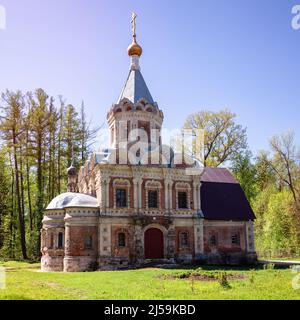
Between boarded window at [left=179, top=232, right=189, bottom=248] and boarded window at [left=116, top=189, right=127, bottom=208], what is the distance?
14.5ft

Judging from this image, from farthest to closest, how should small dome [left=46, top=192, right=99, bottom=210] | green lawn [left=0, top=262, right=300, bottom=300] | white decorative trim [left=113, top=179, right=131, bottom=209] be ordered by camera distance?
1. white decorative trim [left=113, top=179, right=131, bottom=209]
2. small dome [left=46, top=192, right=99, bottom=210]
3. green lawn [left=0, top=262, right=300, bottom=300]

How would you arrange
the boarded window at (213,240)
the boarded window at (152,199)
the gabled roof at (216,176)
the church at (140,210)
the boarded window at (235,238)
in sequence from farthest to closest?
the gabled roof at (216,176) < the boarded window at (235,238) < the boarded window at (213,240) < the boarded window at (152,199) < the church at (140,210)

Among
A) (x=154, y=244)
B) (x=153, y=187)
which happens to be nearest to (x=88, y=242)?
(x=154, y=244)

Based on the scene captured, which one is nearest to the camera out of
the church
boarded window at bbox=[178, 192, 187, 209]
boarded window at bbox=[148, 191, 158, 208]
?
the church

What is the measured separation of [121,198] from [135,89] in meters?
8.83

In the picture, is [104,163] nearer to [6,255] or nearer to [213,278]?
[213,278]

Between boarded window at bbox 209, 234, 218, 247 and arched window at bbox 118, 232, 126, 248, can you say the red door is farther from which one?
boarded window at bbox 209, 234, 218, 247

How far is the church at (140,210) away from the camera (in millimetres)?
23547

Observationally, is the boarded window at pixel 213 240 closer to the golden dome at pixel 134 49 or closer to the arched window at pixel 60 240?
the arched window at pixel 60 240

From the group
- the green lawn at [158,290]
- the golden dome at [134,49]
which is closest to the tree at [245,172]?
the golden dome at [134,49]

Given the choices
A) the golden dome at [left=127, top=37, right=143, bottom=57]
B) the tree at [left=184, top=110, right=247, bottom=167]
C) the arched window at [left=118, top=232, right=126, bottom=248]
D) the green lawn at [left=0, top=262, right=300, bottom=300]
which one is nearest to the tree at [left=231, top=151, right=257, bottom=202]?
the tree at [left=184, top=110, right=247, bottom=167]

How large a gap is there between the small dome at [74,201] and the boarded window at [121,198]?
132 cm

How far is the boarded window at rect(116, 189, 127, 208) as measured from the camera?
80.4ft

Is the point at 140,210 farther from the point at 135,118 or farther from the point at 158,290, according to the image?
the point at 158,290
